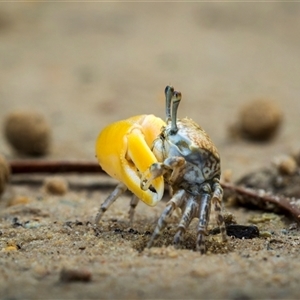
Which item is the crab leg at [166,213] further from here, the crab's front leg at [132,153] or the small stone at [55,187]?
the small stone at [55,187]

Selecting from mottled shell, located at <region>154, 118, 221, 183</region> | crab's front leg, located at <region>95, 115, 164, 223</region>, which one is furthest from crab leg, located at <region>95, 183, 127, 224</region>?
mottled shell, located at <region>154, 118, 221, 183</region>

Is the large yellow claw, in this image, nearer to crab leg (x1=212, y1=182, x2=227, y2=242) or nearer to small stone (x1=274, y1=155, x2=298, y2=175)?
crab leg (x1=212, y1=182, x2=227, y2=242)

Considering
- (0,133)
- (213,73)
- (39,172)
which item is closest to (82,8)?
(213,73)

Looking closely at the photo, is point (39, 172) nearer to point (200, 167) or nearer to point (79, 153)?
point (79, 153)

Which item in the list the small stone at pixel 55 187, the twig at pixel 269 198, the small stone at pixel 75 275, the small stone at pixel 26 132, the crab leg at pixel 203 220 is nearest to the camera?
the small stone at pixel 75 275

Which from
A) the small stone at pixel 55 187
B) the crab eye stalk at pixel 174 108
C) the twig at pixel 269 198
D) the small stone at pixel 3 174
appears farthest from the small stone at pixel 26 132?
the crab eye stalk at pixel 174 108
